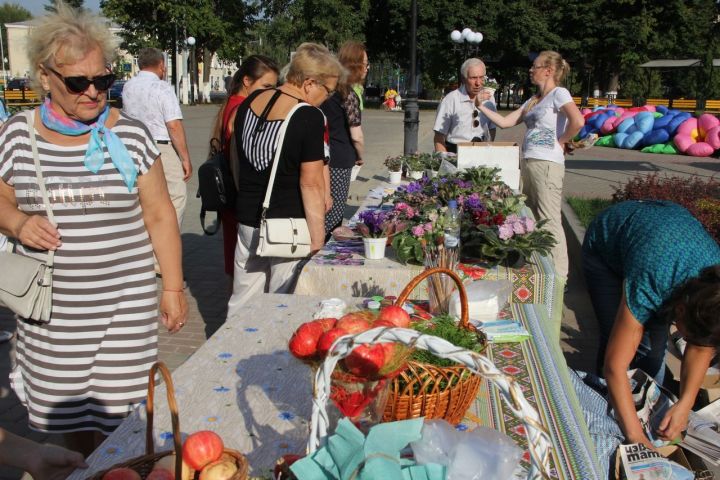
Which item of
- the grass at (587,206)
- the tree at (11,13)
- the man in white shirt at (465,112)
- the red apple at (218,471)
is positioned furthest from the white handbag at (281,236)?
the tree at (11,13)

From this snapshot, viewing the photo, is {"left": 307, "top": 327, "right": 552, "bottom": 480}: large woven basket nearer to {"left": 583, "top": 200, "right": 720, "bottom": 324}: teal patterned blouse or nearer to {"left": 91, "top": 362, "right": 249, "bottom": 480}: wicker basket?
{"left": 91, "top": 362, "right": 249, "bottom": 480}: wicker basket

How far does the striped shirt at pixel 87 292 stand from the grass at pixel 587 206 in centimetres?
612

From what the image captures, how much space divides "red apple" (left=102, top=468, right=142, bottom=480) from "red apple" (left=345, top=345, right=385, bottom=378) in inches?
18.9

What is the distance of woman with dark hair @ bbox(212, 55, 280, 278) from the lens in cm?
420

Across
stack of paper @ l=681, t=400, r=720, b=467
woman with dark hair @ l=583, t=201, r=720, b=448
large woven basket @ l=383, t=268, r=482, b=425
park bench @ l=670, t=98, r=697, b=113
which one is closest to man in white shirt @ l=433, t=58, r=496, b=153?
woman with dark hair @ l=583, t=201, r=720, b=448

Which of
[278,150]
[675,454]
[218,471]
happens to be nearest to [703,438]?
[675,454]

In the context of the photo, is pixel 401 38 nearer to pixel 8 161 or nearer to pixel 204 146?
pixel 204 146

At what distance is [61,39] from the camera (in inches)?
82.8

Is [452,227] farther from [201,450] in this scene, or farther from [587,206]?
[587,206]

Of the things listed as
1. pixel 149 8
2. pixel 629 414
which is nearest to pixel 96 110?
pixel 629 414

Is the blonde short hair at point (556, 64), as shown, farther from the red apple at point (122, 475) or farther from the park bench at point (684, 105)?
the park bench at point (684, 105)

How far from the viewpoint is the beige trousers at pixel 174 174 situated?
5.55 metres

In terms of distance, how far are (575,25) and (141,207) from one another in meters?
42.0

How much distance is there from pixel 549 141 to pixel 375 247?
2.28m
